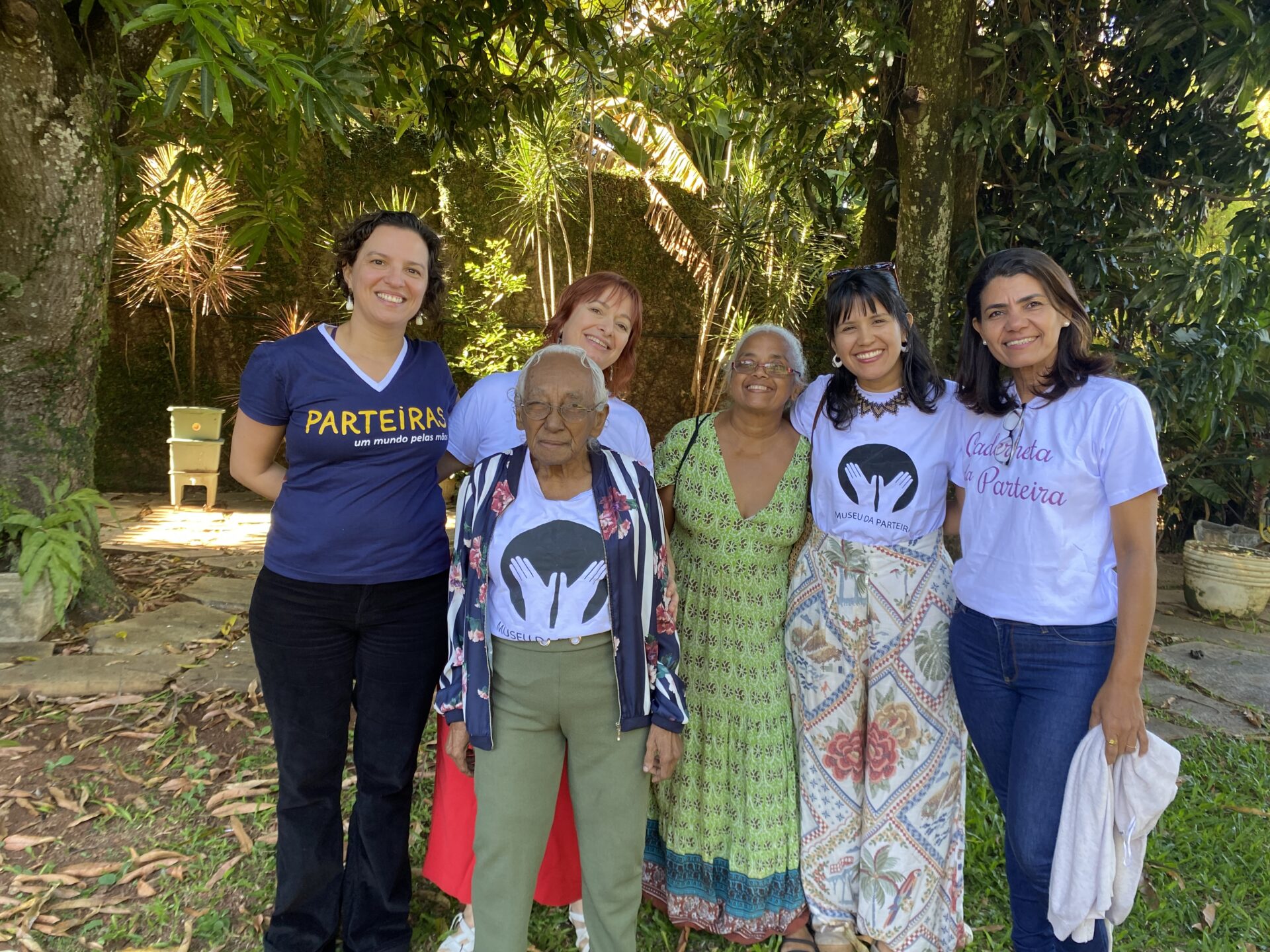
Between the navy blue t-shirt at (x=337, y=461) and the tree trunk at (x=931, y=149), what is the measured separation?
2241mm

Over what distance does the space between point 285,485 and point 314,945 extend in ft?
4.10

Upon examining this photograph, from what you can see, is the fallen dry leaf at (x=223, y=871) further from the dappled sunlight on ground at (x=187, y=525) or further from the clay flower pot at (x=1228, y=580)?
the clay flower pot at (x=1228, y=580)

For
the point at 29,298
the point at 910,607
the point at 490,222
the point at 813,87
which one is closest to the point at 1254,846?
the point at 910,607

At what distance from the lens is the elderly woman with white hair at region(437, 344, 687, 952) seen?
2041 millimetres

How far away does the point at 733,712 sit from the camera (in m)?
2.57

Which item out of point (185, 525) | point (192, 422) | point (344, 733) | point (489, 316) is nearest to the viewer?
point (344, 733)

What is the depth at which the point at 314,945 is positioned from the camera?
2.33 meters

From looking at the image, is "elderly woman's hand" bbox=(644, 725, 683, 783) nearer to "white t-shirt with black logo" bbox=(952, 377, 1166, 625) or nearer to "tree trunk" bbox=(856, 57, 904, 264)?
"white t-shirt with black logo" bbox=(952, 377, 1166, 625)

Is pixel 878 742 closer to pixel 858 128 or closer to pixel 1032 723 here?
pixel 1032 723

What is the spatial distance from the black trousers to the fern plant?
9.10 feet

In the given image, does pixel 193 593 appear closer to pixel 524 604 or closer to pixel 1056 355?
pixel 524 604

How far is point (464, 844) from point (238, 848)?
3.51ft

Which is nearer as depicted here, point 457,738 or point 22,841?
point 457,738

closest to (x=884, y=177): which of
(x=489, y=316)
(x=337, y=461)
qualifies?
(x=337, y=461)
